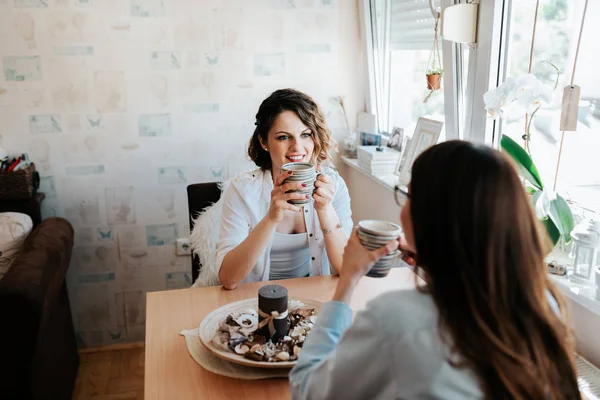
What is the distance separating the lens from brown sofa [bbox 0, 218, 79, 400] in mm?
1661

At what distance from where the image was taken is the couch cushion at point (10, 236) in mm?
2193

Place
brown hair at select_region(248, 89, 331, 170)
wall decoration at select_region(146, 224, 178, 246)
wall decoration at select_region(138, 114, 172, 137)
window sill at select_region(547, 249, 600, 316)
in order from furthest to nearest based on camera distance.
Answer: wall decoration at select_region(146, 224, 178, 246) → wall decoration at select_region(138, 114, 172, 137) → brown hair at select_region(248, 89, 331, 170) → window sill at select_region(547, 249, 600, 316)

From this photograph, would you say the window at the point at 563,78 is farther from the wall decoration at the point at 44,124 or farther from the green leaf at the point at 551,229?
the wall decoration at the point at 44,124

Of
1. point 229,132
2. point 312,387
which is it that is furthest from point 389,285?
point 229,132

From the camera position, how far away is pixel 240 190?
1.78 m

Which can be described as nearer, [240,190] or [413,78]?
[240,190]

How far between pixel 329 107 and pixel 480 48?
1183 millimetres

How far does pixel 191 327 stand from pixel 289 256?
0.58 m

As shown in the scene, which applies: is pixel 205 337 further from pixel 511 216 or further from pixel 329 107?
pixel 329 107

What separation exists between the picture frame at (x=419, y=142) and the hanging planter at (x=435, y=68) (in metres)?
0.10

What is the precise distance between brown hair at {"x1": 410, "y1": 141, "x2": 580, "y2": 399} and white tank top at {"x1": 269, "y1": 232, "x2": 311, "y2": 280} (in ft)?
3.58

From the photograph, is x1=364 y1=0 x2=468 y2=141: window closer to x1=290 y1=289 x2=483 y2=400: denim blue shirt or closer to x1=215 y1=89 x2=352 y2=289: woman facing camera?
x1=215 y1=89 x2=352 y2=289: woman facing camera

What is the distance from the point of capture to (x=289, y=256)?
6.02 ft

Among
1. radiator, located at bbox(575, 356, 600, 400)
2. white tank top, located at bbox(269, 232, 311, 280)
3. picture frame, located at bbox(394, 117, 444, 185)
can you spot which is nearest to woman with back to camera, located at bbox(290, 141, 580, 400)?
radiator, located at bbox(575, 356, 600, 400)
